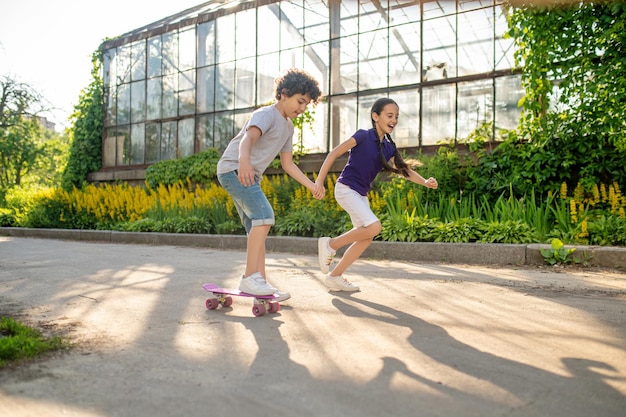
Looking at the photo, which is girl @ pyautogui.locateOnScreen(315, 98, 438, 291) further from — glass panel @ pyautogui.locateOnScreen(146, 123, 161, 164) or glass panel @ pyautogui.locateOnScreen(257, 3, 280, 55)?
glass panel @ pyautogui.locateOnScreen(146, 123, 161, 164)

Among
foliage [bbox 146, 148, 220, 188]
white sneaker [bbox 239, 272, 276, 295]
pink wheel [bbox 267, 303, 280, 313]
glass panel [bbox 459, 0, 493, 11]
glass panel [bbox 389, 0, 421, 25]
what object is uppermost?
Answer: glass panel [bbox 389, 0, 421, 25]

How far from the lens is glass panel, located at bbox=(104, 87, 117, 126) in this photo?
1950 cm

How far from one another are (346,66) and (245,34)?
11.7 feet

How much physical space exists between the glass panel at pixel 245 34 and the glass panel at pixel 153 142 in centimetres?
382

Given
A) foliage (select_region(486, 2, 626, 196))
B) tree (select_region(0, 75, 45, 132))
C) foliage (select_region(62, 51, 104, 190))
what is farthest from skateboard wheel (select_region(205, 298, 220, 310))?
tree (select_region(0, 75, 45, 132))

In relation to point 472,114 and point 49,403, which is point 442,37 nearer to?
point 472,114

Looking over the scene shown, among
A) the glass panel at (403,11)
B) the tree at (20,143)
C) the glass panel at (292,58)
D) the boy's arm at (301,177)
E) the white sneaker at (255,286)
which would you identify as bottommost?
the white sneaker at (255,286)

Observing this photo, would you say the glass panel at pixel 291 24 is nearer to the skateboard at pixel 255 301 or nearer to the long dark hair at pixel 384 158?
the long dark hair at pixel 384 158

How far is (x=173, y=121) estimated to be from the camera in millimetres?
17672

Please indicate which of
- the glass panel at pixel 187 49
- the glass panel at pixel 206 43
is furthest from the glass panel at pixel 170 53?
the glass panel at pixel 206 43

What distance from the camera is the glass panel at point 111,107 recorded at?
19.5m

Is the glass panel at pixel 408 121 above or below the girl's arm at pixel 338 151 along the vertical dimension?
above

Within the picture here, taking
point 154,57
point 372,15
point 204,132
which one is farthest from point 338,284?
point 154,57

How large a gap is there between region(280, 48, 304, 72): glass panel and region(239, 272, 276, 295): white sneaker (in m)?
11.7
